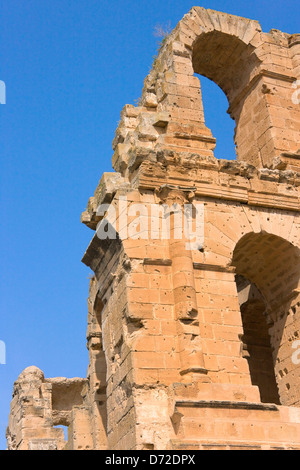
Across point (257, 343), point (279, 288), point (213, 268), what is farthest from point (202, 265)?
point (257, 343)

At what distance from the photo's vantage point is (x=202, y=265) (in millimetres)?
8922

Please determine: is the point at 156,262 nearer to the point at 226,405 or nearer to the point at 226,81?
the point at 226,405

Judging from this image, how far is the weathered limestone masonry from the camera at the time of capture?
7930mm

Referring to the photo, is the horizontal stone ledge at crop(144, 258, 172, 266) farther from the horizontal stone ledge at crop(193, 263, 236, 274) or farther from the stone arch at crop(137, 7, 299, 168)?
the stone arch at crop(137, 7, 299, 168)

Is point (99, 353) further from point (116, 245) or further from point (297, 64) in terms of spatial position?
point (297, 64)

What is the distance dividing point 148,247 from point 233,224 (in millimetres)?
1357

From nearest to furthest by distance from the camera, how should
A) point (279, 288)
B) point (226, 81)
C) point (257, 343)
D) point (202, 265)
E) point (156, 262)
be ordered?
point (156, 262)
point (202, 265)
point (279, 288)
point (257, 343)
point (226, 81)

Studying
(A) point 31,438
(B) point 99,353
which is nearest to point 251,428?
(B) point 99,353

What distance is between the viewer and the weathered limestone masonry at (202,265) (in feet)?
26.0

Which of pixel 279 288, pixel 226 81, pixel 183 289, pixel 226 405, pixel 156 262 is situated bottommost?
pixel 226 405

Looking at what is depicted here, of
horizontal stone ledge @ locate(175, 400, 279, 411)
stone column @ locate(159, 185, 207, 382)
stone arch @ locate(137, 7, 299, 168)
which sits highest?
stone arch @ locate(137, 7, 299, 168)

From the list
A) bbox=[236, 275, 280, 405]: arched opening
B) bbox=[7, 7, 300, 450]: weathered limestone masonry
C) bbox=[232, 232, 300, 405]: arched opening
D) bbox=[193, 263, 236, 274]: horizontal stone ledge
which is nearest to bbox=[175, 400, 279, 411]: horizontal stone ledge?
bbox=[7, 7, 300, 450]: weathered limestone masonry

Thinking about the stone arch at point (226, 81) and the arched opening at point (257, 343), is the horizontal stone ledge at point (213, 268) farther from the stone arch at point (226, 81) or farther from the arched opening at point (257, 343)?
the arched opening at point (257, 343)

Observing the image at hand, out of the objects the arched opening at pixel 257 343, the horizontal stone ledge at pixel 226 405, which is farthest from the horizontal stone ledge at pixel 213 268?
the arched opening at pixel 257 343
